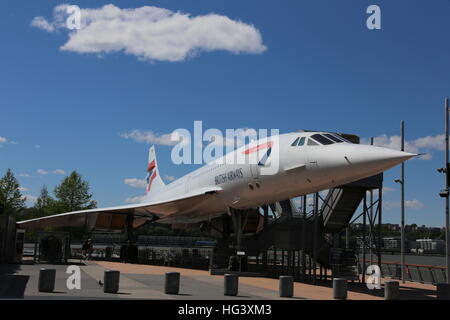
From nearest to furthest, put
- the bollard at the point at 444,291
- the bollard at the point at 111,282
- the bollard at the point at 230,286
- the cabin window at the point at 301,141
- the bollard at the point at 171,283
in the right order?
the bollard at the point at 111,282 < the bollard at the point at 171,283 < the bollard at the point at 230,286 < the bollard at the point at 444,291 < the cabin window at the point at 301,141

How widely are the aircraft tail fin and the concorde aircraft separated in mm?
8174

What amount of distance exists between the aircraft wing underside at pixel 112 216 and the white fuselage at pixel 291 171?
8.80 feet

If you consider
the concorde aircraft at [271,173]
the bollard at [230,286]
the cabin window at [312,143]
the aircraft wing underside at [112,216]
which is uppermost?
the cabin window at [312,143]

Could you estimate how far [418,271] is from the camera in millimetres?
20641

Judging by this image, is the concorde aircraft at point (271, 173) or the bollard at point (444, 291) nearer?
the bollard at point (444, 291)

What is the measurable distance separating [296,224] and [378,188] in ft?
10.9

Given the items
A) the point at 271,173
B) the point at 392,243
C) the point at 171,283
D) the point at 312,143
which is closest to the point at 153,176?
the point at 271,173

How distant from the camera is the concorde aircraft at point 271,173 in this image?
1294cm

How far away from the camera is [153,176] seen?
1383 inches

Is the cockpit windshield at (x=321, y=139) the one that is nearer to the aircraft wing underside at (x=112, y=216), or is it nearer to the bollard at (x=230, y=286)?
the bollard at (x=230, y=286)

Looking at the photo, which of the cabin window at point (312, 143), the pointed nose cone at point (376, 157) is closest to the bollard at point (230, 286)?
the pointed nose cone at point (376, 157)

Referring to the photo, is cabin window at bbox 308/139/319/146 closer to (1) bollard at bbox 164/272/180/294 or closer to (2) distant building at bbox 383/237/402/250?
(1) bollard at bbox 164/272/180/294

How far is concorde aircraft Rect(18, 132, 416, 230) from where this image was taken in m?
12.9
